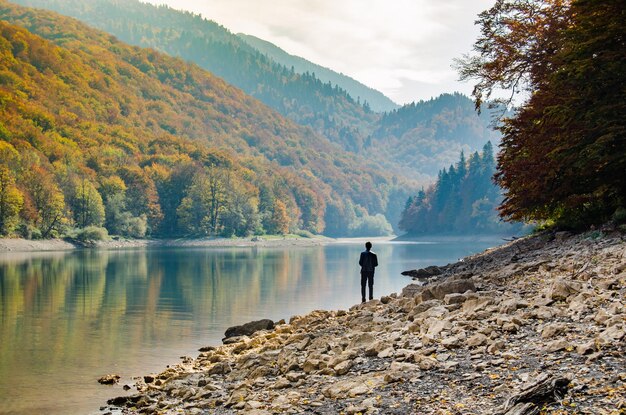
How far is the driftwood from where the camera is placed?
9688 mm

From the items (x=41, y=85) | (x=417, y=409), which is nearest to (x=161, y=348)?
(x=417, y=409)

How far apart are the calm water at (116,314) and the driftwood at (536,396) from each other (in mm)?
10502

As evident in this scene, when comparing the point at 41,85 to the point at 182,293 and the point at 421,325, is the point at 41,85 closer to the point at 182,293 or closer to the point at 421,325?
the point at 182,293

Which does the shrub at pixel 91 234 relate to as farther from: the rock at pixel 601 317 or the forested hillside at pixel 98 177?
the rock at pixel 601 317

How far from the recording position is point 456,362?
1251cm

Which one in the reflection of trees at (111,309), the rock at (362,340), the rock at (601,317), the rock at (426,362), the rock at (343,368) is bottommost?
the reflection of trees at (111,309)

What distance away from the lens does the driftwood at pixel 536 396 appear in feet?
31.8

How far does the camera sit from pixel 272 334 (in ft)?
77.7

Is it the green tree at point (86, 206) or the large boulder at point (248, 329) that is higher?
the green tree at point (86, 206)

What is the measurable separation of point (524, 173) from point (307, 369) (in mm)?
18626

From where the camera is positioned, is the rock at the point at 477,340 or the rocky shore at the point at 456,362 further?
the rock at the point at 477,340

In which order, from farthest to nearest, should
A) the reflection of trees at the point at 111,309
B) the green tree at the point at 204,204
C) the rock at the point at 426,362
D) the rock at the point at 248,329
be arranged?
1. the green tree at the point at 204,204
2. the rock at the point at 248,329
3. the reflection of trees at the point at 111,309
4. the rock at the point at 426,362

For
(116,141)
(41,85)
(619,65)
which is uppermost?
(41,85)

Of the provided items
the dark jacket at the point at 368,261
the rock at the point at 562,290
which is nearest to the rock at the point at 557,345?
the rock at the point at 562,290
